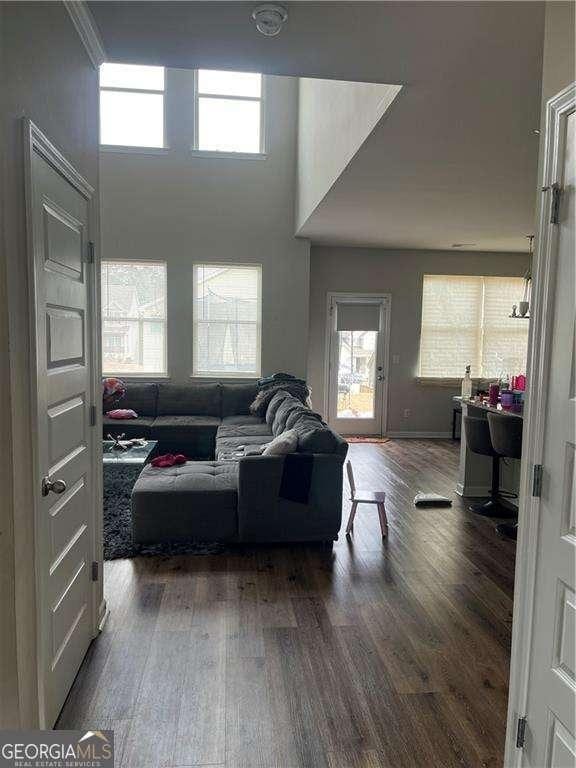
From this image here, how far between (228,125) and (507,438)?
549 centimetres

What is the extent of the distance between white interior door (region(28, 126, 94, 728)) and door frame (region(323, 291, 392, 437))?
219 inches

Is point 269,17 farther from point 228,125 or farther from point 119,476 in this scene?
point 228,125

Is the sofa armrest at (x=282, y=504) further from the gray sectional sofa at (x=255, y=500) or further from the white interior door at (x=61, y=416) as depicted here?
the white interior door at (x=61, y=416)

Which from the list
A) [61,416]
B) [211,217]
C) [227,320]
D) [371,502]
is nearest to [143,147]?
[211,217]

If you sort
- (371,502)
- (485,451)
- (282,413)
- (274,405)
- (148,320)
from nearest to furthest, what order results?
(371,502) → (485,451) → (282,413) → (274,405) → (148,320)

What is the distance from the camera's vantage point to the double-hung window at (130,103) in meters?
6.80

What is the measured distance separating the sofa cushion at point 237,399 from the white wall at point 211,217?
0.55 metres

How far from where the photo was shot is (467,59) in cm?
229

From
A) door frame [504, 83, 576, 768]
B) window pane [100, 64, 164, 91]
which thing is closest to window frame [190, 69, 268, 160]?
window pane [100, 64, 164, 91]

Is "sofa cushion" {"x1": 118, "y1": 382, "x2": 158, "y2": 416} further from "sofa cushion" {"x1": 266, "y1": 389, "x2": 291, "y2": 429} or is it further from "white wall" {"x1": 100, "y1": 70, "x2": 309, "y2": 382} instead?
"sofa cushion" {"x1": 266, "y1": 389, "x2": 291, "y2": 429}

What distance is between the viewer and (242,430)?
5.81 metres

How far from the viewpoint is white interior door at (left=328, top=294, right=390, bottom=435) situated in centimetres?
782

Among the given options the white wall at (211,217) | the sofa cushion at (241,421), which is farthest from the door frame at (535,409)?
the white wall at (211,217)

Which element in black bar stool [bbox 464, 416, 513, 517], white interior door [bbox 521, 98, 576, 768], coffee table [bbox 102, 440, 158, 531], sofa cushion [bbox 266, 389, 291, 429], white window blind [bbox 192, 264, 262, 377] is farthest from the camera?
white window blind [bbox 192, 264, 262, 377]
